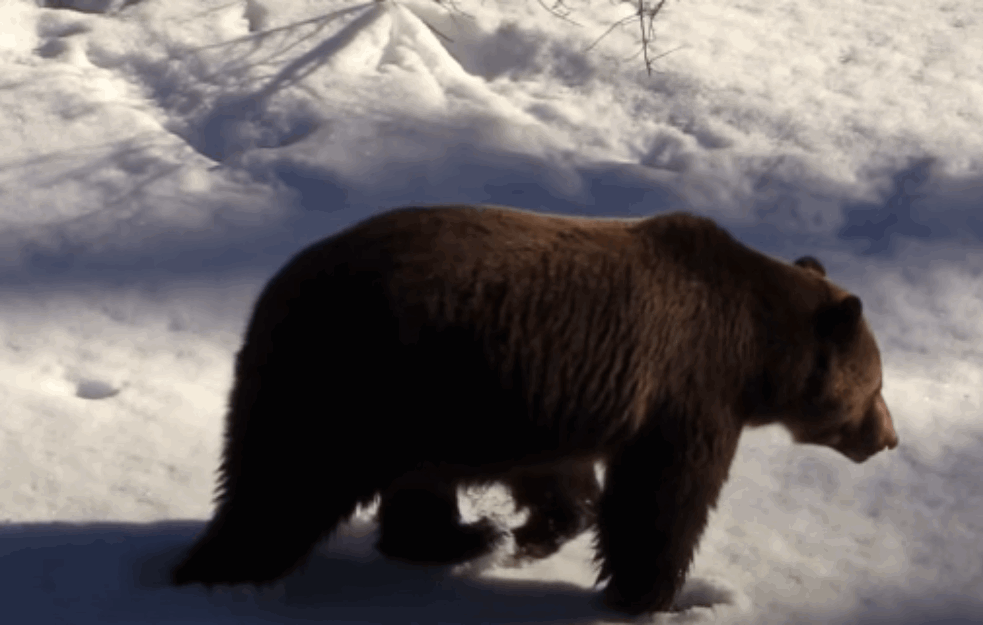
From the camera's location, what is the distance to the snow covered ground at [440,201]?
16.7 feet

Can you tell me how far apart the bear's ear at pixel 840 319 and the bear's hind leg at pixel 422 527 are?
1437 mm

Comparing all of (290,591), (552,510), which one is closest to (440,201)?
(552,510)

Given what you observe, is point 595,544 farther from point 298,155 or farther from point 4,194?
point 4,194

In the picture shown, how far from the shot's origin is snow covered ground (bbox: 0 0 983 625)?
5082mm

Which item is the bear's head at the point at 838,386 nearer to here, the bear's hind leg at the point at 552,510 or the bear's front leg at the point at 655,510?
the bear's front leg at the point at 655,510

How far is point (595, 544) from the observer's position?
515 cm

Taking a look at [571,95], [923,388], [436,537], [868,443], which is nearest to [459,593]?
[436,537]

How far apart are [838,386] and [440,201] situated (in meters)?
3.34

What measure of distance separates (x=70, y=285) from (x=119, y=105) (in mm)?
1899

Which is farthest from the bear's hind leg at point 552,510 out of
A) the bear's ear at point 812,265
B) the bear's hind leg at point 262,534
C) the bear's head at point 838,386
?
the bear's ear at point 812,265

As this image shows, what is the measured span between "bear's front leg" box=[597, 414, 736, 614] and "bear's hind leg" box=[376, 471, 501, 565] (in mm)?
585

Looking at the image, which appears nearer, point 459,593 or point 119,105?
point 459,593

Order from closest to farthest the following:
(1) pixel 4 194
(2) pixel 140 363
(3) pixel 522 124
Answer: (2) pixel 140 363 < (1) pixel 4 194 < (3) pixel 522 124

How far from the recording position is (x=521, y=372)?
4.45 meters
